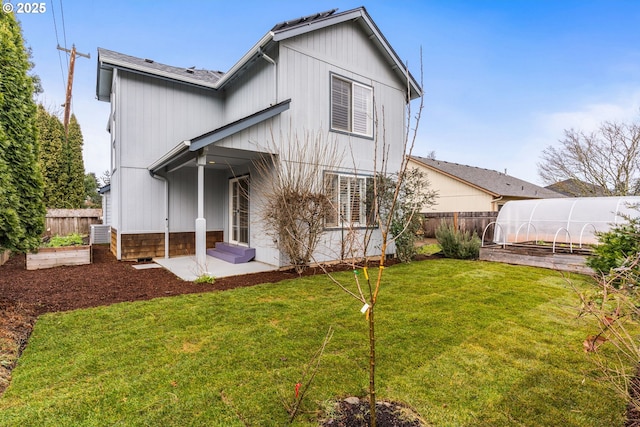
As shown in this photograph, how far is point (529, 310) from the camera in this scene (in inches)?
192

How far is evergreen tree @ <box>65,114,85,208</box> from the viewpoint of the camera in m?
13.9

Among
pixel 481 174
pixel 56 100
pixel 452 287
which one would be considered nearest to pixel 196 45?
pixel 56 100

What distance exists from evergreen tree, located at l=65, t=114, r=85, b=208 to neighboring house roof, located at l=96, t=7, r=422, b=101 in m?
4.93

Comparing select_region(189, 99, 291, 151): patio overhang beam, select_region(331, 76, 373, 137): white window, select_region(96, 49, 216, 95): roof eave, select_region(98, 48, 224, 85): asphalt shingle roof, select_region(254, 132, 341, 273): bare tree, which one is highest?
select_region(98, 48, 224, 85): asphalt shingle roof

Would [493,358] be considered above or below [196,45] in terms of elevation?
Answer: below

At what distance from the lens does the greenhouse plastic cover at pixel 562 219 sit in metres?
8.10

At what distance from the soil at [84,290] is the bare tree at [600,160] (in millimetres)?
15733

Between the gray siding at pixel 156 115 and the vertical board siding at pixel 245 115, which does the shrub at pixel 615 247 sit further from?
the gray siding at pixel 156 115

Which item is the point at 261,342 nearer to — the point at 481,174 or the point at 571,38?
the point at 571,38

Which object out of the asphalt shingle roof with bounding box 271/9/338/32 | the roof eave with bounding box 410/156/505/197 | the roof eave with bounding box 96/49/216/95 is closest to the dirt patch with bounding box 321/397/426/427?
the asphalt shingle roof with bounding box 271/9/338/32

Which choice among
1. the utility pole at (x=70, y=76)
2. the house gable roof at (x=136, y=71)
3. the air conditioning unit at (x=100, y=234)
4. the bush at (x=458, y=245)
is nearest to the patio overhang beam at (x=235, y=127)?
the house gable roof at (x=136, y=71)

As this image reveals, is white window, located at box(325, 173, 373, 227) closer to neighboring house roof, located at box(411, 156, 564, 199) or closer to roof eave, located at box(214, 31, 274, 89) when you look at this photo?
roof eave, located at box(214, 31, 274, 89)

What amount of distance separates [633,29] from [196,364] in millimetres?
17426

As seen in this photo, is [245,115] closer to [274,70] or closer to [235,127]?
[274,70]
